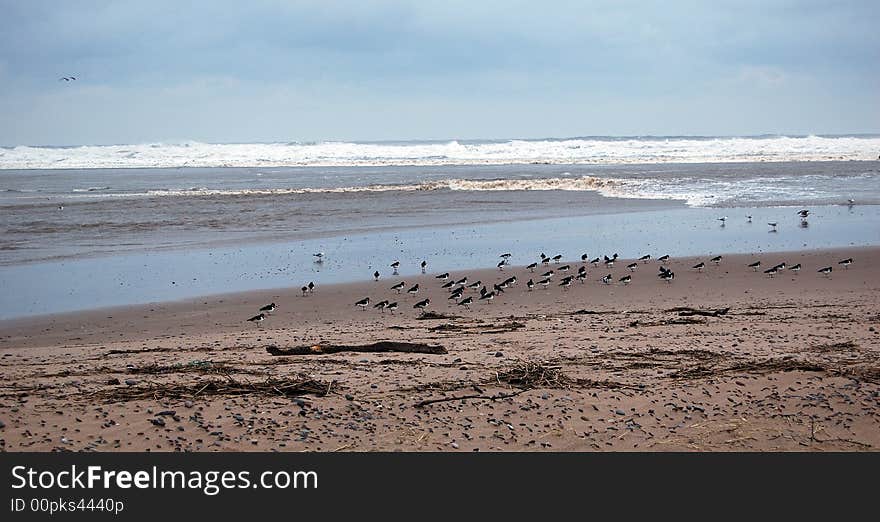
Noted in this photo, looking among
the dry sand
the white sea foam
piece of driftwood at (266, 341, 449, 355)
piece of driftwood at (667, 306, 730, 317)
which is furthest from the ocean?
the white sea foam

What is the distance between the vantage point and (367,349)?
9.76 m

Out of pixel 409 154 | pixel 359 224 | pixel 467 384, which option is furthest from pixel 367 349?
pixel 409 154

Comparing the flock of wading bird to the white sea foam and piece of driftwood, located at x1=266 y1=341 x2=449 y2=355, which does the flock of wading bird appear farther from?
the white sea foam

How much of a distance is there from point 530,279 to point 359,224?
1329 cm

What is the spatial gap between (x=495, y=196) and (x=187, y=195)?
1666 centimetres

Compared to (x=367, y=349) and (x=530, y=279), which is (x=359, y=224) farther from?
(x=367, y=349)

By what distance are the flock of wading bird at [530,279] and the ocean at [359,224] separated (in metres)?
1.04

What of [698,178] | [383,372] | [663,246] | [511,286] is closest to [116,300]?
[511,286]

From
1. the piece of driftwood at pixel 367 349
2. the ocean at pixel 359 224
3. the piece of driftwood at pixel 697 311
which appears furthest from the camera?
the ocean at pixel 359 224

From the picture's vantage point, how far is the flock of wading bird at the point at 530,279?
14747 mm

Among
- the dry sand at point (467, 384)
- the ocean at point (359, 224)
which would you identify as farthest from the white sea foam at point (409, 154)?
the dry sand at point (467, 384)

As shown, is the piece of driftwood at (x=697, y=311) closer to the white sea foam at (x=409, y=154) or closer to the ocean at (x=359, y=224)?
the ocean at (x=359, y=224)

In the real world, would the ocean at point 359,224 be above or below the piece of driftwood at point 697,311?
above

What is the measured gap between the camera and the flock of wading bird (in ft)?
48.4
